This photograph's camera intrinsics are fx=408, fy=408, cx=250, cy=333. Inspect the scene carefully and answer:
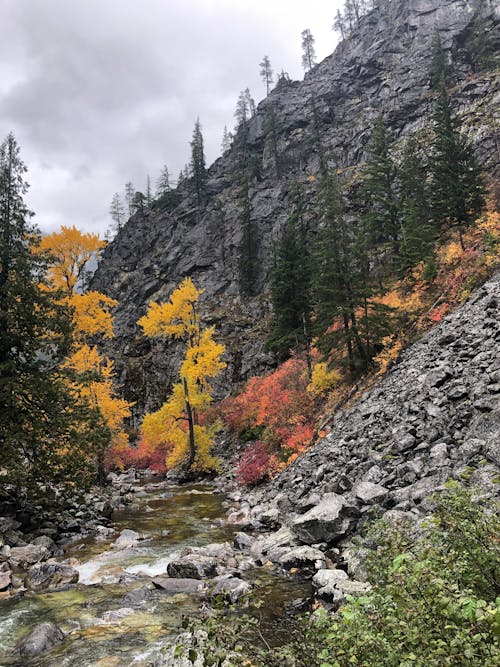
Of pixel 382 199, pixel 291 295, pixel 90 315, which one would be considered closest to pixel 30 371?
pixel 90 315

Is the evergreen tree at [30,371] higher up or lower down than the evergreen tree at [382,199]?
lower down

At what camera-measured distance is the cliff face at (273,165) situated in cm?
5381

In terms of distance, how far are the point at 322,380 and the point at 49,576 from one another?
54.9ft

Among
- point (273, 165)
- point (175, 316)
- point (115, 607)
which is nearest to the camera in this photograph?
point (115, 607)

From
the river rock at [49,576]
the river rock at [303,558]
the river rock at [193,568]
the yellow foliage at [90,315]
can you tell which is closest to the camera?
the river rock at [303,558]

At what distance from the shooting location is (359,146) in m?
66.1

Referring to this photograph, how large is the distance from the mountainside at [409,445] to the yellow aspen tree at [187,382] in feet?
27.6

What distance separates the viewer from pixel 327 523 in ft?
31.5

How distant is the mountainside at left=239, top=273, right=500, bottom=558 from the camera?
8.45 meters

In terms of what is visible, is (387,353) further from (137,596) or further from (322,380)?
(137,596)

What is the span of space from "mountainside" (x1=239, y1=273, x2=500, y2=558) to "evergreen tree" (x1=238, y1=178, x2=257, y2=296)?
143 ft

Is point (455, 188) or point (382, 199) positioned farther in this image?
point (382, 199)

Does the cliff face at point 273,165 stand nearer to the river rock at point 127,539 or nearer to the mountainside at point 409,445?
the mountainside at point 409,445

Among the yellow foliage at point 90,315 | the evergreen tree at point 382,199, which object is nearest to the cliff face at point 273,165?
the evergreen tree at point 382,199
